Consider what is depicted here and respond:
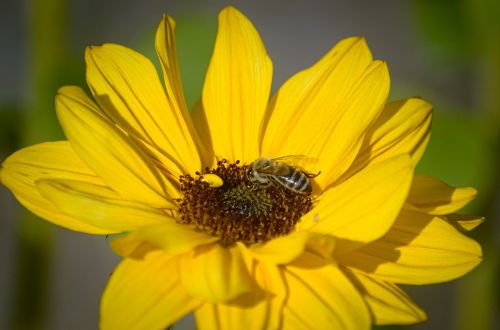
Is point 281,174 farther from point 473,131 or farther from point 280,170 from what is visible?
point 473,131

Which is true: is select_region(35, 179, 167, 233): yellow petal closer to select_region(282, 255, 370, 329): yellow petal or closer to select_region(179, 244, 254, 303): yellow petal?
select_region(179, 244, 254, 303): yellow petal

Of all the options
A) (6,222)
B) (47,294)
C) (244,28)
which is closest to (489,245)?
(244,28)

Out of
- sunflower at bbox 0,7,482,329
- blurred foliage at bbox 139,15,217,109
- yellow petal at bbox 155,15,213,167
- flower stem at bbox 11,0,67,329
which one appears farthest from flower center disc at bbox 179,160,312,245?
flower stem at bbox 11,0,67,329

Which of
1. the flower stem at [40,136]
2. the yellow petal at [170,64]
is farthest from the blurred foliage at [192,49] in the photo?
the yellow petal at [170,64]

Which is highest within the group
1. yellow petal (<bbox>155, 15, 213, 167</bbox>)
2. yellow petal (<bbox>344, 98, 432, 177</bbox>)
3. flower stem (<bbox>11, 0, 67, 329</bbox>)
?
yellow petal (<bbox>155, 15, 213, 167</bbox>)

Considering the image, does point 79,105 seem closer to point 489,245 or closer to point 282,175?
point 282,175
